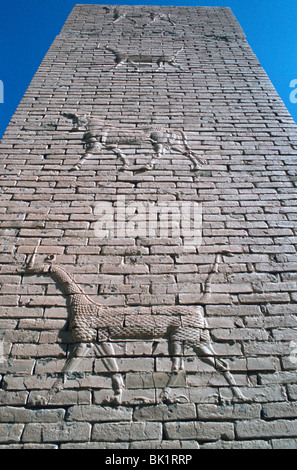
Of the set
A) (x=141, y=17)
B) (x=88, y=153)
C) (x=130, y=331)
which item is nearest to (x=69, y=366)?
(x=130, y=331)

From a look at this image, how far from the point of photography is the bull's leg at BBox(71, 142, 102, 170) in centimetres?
306

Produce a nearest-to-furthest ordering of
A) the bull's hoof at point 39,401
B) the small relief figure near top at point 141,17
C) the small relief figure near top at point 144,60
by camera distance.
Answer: the bull's hoof at point 39,401, the small relief figure near top at point 144,60, the small relief figure near top at point 141,17

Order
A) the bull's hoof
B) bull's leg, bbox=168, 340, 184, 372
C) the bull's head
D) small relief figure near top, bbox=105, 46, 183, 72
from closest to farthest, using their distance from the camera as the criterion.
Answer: the bull's hoof
bull's leg, bbox=168, 340, 184, 372
the bull's head
small relief figure near top, bbox=105, 46, 183, 72

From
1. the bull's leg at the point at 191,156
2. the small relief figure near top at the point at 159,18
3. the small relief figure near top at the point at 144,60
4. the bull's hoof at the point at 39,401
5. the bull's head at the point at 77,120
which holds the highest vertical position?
the small relief figure near top at the point at 159,18

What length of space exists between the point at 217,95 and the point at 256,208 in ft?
6.00

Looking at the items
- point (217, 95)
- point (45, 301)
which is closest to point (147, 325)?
point (45, 301)

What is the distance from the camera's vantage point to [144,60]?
447 centimetres

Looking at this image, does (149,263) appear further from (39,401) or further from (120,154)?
(120,154)

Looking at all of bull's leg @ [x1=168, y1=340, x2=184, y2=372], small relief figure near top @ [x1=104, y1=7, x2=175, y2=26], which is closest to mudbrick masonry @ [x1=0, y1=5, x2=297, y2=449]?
bull's leg @ [x1=168, y1=340, x2=184, y2=372]

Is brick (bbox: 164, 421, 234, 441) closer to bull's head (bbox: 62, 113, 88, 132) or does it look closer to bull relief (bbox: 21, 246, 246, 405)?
bull relief (bbox: 21, 246, 246, 405)

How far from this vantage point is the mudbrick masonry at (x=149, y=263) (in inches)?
71.2

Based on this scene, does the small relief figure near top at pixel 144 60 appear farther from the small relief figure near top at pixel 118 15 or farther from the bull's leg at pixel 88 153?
the bull's leg at pixel 88 153

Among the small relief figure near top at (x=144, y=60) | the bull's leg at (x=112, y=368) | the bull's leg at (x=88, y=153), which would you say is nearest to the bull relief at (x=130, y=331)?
the bull's leg at (x=112, y=368)

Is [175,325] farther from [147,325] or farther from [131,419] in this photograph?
[131,419]
